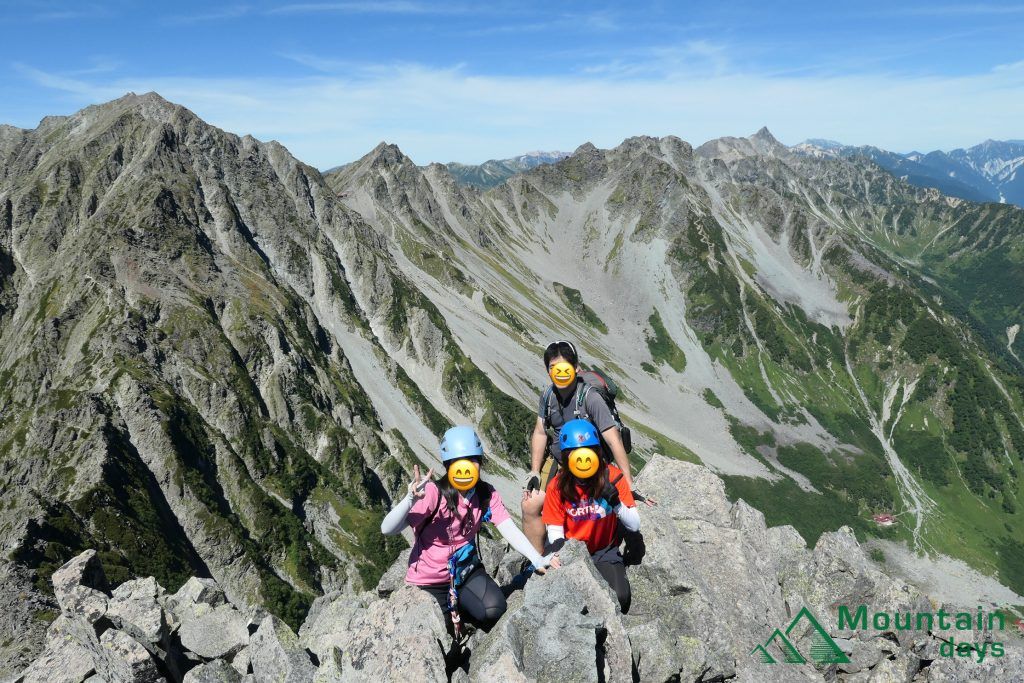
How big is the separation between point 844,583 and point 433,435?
15416 cm

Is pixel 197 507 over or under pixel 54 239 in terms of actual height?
under

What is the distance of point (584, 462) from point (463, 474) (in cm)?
306

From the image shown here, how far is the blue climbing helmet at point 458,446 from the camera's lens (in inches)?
567

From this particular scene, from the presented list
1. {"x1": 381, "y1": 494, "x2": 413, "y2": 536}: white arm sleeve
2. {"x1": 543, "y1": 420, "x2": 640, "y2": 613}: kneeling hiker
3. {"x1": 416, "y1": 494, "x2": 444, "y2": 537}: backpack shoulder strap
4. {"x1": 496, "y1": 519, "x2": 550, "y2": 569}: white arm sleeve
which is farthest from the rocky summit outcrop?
{"x1": 381, "y1": 494, "x2": 413, "y2": 536}: white arm sleeve

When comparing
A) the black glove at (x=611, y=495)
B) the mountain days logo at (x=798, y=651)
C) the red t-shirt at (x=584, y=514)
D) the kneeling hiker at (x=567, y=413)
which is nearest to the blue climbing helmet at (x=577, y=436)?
the red t-shirt at (x=584, y=514)

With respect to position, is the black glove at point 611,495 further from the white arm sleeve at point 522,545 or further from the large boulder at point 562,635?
the white arm sleeve at point 522,545

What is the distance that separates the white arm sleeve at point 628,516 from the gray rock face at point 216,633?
13.0 metres

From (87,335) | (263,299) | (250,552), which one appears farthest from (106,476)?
(263,299)

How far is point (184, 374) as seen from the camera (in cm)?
11925

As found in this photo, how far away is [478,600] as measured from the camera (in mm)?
15188

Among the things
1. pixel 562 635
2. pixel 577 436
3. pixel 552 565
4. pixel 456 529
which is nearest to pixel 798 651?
pixel 552 565

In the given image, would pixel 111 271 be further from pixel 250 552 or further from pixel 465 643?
pixel 465 643

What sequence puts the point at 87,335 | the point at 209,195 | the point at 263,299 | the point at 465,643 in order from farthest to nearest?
the point at 209,195 < the point at 263,299 < the point at 87,335 < the point at 465,643

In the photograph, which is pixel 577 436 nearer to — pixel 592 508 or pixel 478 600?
pixel 592 508
